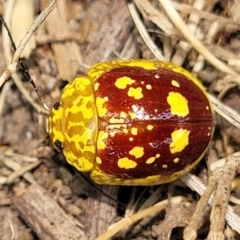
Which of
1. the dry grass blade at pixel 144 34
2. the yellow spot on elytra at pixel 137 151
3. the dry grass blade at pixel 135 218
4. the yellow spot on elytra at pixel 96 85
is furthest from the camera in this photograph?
the dry grass blade at pixel 144 34

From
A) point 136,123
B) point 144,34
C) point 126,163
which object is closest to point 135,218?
point 126,163

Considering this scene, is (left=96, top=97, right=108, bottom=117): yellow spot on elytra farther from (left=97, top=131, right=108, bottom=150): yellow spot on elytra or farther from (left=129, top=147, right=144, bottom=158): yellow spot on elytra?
(left=129, top=147, right=144, bottom=158): yellow spot on elytra

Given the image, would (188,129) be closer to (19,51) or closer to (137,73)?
(137,73)

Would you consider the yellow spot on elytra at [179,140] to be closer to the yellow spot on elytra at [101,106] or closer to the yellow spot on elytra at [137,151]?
the yellow spot on elytra at [137,151]

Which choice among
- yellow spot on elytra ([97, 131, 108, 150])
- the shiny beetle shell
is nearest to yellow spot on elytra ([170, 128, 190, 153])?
the shiny beetle shell

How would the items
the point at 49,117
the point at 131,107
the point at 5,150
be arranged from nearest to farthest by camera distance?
the point at 131,107 < the point at 49,117 < the point at 5,150

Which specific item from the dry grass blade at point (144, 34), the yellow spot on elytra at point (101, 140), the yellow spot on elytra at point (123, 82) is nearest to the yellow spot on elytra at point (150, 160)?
the yellow spot on elytra at point (101, 140)

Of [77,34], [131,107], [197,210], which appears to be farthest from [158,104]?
[77,34]
